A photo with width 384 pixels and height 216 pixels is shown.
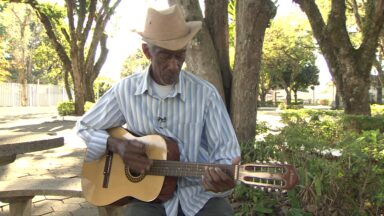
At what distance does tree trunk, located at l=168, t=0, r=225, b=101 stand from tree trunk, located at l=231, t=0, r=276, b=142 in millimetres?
248

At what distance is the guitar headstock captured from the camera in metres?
1.98

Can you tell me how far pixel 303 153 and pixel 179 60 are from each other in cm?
197

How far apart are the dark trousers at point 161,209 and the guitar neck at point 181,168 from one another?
0.19 meters

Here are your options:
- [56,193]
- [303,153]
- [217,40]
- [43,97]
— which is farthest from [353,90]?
[43,97]

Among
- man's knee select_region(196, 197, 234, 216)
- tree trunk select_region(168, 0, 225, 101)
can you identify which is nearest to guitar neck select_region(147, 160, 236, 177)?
man's knee select_region(196, 197, 234, 216)

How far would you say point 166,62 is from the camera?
2.58m

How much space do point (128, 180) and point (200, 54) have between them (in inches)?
105

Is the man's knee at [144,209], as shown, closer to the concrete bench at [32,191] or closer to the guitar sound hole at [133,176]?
the guitar sound hole at [133,176]

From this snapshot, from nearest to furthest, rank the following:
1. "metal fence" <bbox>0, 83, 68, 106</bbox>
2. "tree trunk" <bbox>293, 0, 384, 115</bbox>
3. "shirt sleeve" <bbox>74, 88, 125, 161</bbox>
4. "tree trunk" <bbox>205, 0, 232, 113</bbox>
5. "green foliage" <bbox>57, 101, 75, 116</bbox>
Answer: "shirt sleeve" <bbox>74, 88, 125, 161</bbox> → "tree trunk" <bbox>205, 0, 232, 113</bbox> → "tree trunk" <bbox>293, 0, 384, 115</bbox> → "green foliage" <bbox>57, 101, 75, 116</bbox> → "metal fence" <bbox>0, 83, 68, 106</bbox>

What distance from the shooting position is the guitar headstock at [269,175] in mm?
1981

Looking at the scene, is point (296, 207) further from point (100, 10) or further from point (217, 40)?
point (100, 10)

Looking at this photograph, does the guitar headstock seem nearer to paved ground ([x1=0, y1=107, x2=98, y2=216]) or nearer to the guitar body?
the guitar body

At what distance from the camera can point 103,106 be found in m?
2.82

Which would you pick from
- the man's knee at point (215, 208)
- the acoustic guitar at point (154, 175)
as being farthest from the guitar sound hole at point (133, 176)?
the man's knee at point (215, 208)
